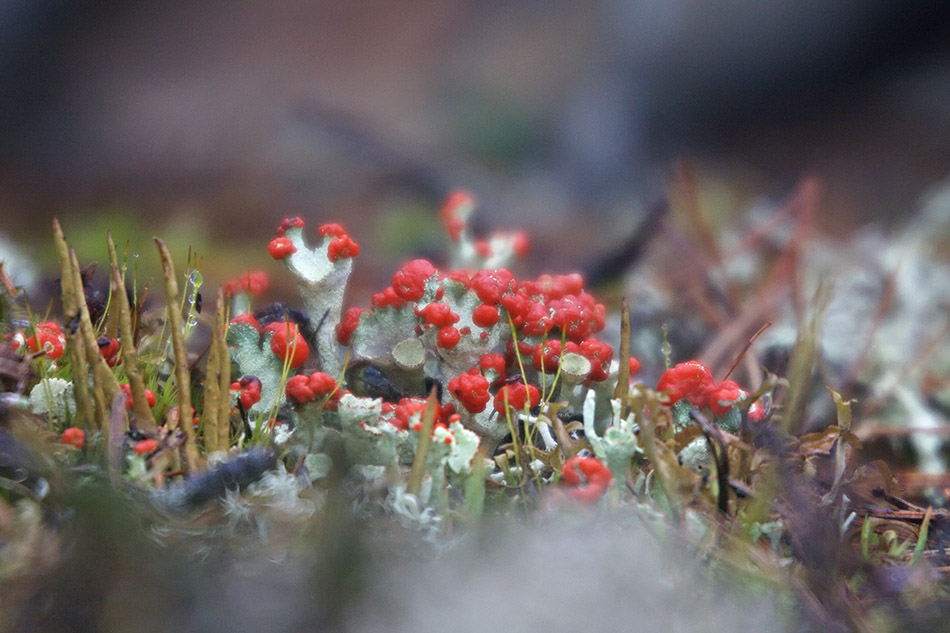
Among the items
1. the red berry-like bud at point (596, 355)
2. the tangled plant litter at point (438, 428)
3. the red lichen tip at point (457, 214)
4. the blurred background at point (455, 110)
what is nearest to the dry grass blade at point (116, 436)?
the tangled plant litter at point (438, 428)

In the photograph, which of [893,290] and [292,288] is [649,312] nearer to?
[893,290]

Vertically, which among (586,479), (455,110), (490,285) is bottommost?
(586,479)

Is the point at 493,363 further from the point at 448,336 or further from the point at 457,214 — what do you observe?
the point at 457,214

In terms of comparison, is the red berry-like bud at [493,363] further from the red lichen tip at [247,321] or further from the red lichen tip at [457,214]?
the red lichen tip at [457,214]

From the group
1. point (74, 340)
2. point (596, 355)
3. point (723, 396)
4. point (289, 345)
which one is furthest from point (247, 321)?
point (723, 396)

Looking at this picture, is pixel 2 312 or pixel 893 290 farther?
pixel 893 290

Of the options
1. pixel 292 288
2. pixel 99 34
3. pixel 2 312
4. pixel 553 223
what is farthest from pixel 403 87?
pixel 2 312
